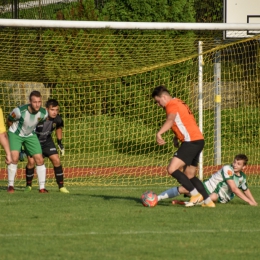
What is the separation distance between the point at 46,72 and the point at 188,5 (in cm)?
830

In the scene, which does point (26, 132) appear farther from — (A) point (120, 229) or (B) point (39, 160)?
(A) point (120, 229)

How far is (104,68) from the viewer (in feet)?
53.1

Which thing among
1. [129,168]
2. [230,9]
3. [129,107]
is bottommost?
[129,168]

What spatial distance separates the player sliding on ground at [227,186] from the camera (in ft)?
36.0

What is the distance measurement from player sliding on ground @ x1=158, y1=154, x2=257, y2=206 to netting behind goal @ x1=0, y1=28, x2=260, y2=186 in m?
3.58

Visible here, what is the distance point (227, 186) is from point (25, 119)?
353cm

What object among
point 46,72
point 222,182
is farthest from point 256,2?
point 222,182

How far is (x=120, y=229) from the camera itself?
9008 millimetres

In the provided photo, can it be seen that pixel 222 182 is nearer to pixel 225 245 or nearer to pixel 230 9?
pixel 225 245

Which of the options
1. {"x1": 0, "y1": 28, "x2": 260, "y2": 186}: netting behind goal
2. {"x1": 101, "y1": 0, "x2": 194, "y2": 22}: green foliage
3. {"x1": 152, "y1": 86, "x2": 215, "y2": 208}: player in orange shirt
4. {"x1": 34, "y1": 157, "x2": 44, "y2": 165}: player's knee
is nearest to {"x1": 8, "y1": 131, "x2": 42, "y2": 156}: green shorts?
{"x1": 34, "y1": 157, "x2": 44, "y2": 165}: player's knee

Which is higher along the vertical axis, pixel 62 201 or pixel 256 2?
pixel 256 2

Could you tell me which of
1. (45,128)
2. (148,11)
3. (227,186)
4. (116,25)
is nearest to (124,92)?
(148,11)

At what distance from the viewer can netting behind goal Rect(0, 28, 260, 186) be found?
15.4 meters

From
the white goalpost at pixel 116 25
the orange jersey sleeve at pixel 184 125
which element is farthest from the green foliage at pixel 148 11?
the orange jersey sleeve at pixel 184 125
